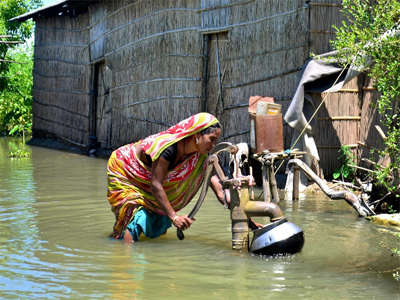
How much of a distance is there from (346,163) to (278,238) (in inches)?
174

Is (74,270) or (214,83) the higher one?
(214,83)

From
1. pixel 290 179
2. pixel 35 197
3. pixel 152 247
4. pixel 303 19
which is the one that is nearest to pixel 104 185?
pixel 35 197

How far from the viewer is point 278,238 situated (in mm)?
4777

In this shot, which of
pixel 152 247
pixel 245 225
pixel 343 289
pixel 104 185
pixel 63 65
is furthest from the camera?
pixel 63 65

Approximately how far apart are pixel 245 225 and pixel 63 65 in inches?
599

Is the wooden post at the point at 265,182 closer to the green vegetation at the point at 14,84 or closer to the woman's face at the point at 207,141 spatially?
the woman's face at the point at 207,141

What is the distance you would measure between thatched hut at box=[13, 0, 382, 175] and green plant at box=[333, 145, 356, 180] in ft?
0.49

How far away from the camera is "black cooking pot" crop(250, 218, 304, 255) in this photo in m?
4.77

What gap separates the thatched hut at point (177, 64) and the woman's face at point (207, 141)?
166 inches

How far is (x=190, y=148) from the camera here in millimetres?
5176

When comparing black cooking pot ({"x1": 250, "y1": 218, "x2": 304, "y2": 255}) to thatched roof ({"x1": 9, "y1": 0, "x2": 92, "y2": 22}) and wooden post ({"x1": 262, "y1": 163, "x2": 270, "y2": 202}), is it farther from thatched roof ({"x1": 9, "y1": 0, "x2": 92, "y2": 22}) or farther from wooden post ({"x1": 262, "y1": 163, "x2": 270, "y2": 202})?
thatched roof ({"x1": 9, "y1": 0, "x2": 92, "y2": 22})

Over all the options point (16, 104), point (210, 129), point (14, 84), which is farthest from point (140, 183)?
point (14, 84)

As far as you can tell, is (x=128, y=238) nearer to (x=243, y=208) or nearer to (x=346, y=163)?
(x=243, y=208)

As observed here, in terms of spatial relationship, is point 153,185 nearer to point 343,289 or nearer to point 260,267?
point 260,267
